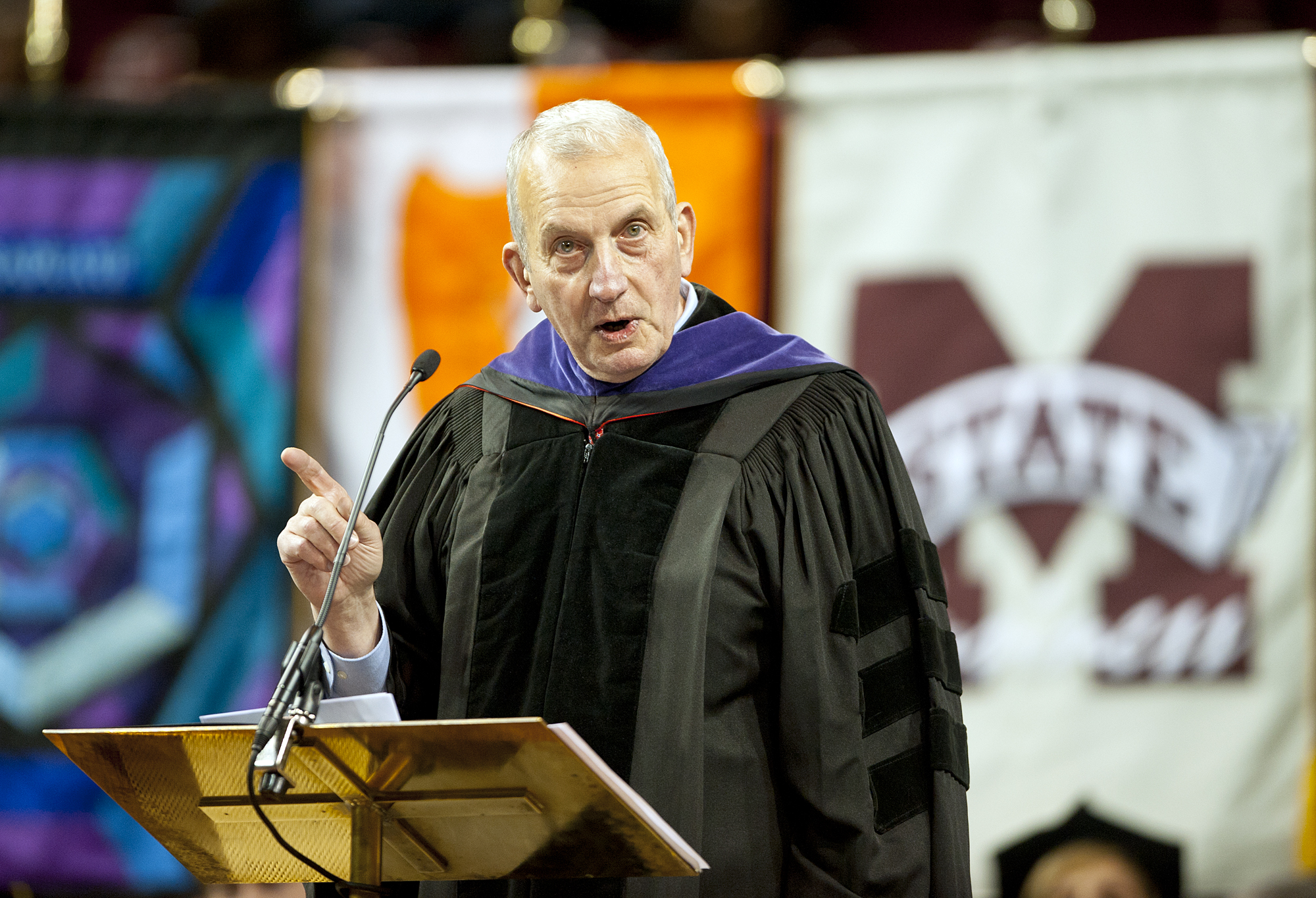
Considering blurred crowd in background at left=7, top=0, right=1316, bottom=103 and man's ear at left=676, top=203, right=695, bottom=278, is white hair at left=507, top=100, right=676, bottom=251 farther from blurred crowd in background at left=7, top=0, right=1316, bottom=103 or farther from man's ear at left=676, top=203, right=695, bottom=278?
blurred crowd in background at left=7, top=0, right=1316, bottom=103

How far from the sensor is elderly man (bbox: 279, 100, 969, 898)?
7.26 feet

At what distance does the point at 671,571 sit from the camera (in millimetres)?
2328

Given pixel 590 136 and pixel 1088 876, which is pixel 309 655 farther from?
pixel 1088 876

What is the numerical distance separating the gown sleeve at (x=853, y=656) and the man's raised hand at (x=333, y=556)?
561 mm

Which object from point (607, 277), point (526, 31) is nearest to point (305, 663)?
point (607, 277)

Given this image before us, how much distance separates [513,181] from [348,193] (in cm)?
325

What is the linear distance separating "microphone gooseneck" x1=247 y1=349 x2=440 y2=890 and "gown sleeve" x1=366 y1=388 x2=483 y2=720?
405 millimetres

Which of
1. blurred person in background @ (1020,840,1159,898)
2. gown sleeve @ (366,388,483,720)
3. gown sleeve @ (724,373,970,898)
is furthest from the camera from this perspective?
blurred person in background @ (1020,840,1159,898)

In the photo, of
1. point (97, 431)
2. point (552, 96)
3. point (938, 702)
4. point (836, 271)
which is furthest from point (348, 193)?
point (938, 702)

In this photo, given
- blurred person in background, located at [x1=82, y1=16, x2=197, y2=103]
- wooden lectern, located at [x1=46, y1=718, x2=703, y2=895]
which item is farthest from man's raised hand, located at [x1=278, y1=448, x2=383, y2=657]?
blurred person in background, located at [x1=82, y1=16, x2=197, y2=103]

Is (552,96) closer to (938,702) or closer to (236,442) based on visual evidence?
(236,442)

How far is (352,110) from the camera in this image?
5.54 metres

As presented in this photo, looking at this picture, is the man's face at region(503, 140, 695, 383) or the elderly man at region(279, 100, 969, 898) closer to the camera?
the elderly man at region(279, 100, 969, 898)

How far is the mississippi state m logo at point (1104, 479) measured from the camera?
4.84 meters
